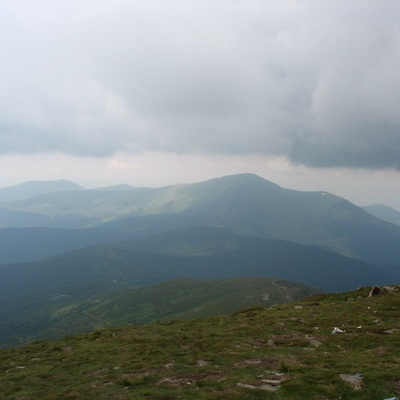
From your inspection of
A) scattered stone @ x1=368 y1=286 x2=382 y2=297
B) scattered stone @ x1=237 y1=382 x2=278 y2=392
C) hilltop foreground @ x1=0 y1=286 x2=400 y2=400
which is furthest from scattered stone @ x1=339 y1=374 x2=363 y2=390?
scattered stone @ x1=368 y1=286 x2=382 y2=297

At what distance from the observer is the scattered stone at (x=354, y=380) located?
18.9 m

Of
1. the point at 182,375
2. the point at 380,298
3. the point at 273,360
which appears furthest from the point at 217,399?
the point at 380,298

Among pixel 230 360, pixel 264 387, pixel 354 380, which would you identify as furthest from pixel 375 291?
pixel 264 387

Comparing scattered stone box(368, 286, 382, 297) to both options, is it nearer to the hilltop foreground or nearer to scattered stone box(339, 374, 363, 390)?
the hilltop foreground

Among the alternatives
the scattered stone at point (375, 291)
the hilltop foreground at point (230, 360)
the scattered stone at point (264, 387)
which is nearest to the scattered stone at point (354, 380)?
the hilltop foreground at point (230, 360)

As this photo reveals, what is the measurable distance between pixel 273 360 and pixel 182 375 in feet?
22.0

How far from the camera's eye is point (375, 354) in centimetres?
2472

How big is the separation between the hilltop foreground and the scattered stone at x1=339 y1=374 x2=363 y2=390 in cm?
5

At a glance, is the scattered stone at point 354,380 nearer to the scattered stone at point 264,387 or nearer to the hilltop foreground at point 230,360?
the hilltop foreground at point 230,360

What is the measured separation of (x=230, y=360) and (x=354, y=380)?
941 centimetres

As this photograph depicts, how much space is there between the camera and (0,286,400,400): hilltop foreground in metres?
19.7

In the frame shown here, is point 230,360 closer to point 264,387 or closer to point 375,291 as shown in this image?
point 264,387

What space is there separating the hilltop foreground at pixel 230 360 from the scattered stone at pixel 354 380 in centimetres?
5

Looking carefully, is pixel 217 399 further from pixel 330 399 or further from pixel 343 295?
pixel 343 295
